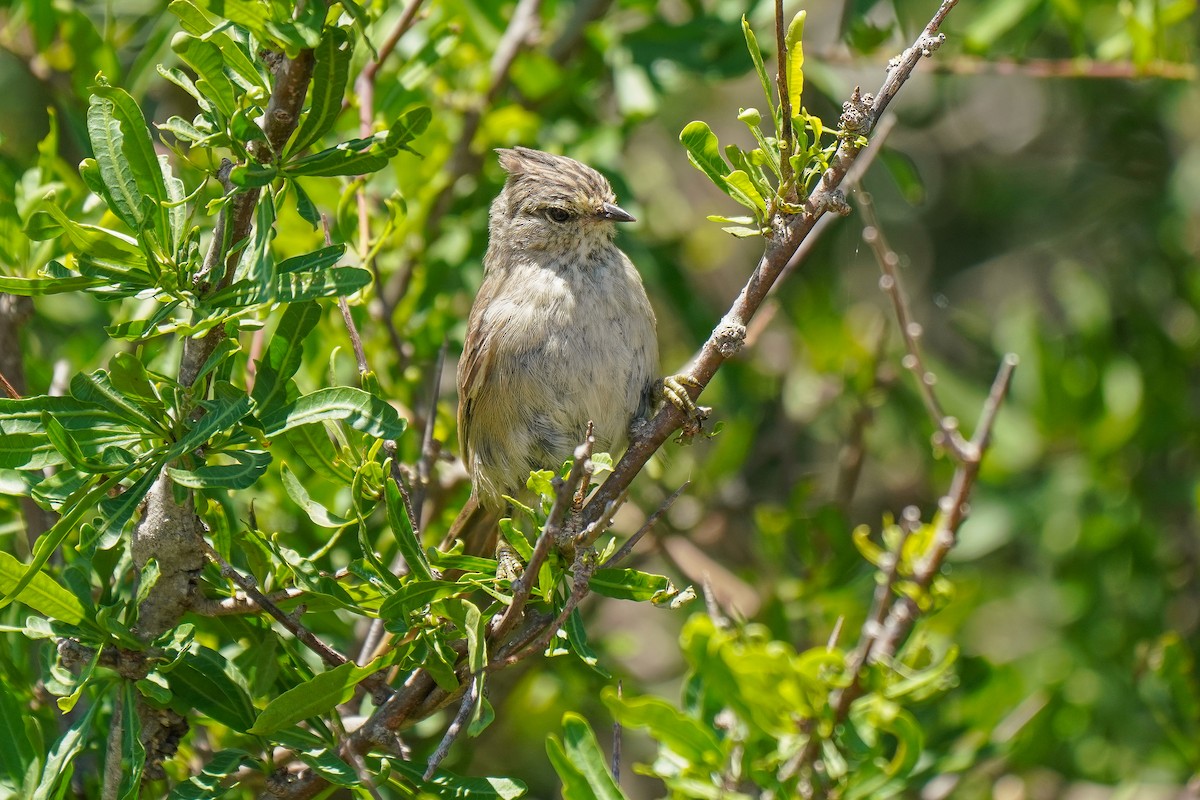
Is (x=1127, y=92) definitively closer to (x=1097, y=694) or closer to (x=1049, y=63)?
(x=1049, y=63)

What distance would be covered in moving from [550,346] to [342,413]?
164cm

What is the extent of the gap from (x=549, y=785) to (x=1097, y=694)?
2572 millimetres

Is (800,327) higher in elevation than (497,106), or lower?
lower

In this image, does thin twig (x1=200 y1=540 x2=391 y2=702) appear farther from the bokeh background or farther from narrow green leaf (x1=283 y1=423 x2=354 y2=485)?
the bokeh background

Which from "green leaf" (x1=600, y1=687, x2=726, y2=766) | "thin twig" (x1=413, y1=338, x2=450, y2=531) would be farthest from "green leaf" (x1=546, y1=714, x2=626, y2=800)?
"thin twig" (x1=413, y1=338, x2=450, y2=531)

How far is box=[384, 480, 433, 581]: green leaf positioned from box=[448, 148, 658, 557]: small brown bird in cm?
122

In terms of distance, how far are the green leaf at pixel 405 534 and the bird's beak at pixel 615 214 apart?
6.09ft

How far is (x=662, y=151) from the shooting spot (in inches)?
287

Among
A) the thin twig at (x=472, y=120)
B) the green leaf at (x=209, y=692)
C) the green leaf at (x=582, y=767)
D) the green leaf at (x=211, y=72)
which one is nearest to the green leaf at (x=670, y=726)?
the green leaf at (x=582, y=767)

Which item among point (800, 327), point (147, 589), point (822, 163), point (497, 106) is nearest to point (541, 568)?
point (147, 589)

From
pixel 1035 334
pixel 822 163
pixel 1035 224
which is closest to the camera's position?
pixel 822 163

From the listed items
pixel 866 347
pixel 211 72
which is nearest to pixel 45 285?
pixel 211 72

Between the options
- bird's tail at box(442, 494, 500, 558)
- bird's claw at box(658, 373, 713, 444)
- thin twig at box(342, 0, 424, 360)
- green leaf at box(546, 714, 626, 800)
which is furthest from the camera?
bird's tail at box(442, 494, 500, 558)

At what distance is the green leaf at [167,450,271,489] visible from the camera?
249 centimetres
